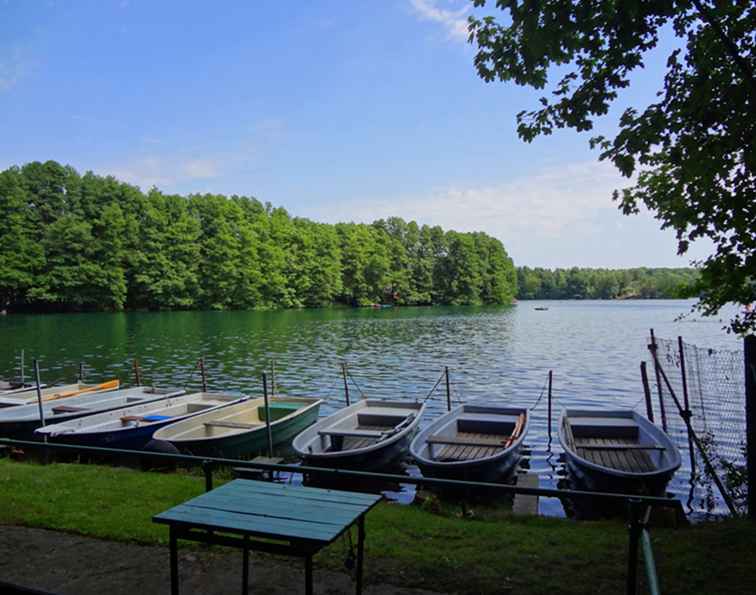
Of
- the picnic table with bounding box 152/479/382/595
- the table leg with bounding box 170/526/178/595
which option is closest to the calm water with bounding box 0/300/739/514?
the picnic table with bounding box 152/479/382/595

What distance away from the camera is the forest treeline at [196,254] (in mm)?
67062

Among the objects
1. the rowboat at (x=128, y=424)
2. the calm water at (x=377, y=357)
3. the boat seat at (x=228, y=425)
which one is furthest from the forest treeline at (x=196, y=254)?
the boat seat at (x=228, y=425)

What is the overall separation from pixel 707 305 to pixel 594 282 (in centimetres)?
18890

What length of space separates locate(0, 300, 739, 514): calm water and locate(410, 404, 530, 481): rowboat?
1.17 m

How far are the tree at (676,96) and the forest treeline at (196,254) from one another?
70.3 m

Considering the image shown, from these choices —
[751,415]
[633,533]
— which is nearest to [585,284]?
[751,415]

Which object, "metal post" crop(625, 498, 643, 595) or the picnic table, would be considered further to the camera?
"metal post" crop(625, 498, 643, 595)

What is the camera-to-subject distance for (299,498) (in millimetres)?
3756

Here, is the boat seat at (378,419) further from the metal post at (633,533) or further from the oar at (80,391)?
the metal post at (633,533)

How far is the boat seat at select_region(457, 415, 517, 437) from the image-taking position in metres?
13.5

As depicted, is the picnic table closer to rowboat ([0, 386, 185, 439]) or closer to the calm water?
the calm water

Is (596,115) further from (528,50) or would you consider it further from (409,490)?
(409,490)

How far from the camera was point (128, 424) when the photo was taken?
1351cm

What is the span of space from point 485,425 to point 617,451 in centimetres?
309
